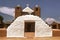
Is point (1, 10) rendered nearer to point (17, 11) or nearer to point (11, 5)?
point (11, 5)

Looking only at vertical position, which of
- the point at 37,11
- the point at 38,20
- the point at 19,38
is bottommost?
the point at 19,38

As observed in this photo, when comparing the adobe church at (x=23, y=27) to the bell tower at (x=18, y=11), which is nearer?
the adobe church at (x=23, y=27)

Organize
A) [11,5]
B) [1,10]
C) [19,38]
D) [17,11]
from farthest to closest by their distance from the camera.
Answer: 1. [1,10]
2. [11,5]
3. [17,11]
4. [19,38]

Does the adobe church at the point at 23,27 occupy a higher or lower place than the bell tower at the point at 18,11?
lower

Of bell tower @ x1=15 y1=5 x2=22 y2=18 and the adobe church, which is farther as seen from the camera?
bell tower @ x1=15 y1=5 x2=22 y2=18

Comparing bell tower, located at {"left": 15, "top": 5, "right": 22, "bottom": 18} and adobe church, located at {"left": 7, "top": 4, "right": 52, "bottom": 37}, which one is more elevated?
bell tower, located at {"left": 15, "top": 5, "right": 22, "bottom": 18}

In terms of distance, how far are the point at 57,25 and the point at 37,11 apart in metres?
A: 3.87

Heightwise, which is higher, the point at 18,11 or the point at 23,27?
the point at 18,11

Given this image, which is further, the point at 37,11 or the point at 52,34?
the point at 37,11

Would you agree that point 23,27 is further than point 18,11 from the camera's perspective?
No

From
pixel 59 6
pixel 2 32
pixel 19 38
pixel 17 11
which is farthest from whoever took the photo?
pixel 59 6

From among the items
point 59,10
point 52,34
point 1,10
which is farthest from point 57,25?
point 1,10

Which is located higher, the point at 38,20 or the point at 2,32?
the point at 38,20

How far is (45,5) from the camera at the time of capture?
3012cm
